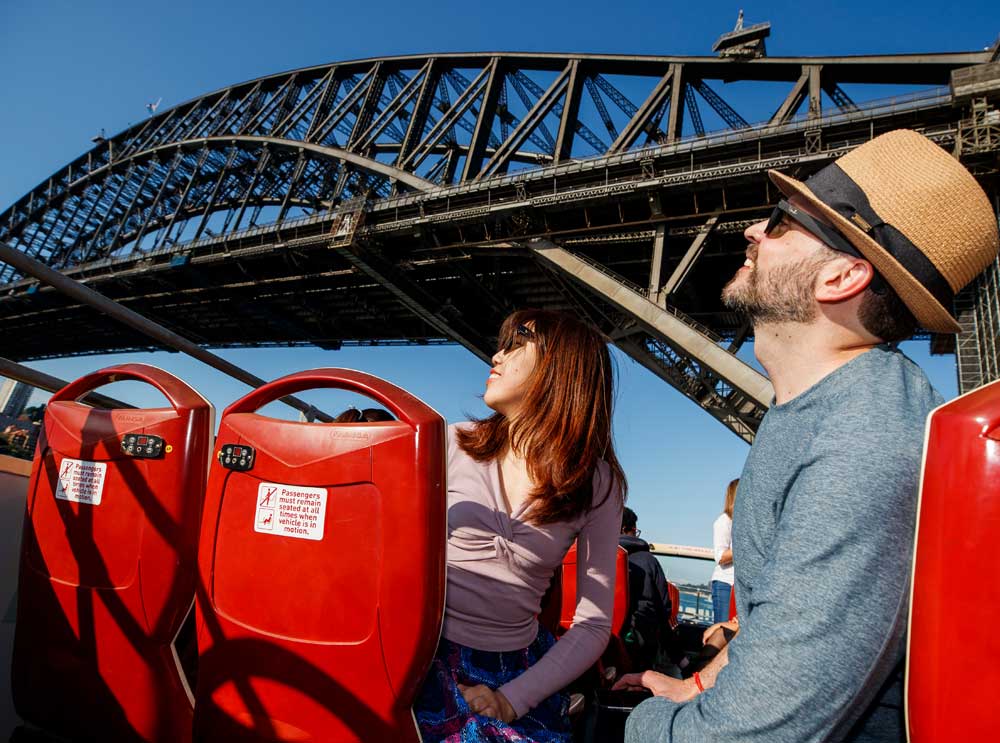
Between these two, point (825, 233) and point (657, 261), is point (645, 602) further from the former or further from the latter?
point (657, 261)

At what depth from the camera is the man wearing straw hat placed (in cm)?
67

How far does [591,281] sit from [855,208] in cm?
1495

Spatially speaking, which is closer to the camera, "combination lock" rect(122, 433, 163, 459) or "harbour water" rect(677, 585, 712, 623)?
"combination lock" rect(122, 433, 163, 459)

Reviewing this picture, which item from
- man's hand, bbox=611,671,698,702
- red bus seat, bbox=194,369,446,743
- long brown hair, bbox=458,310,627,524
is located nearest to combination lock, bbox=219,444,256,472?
red bus seat, bbox=194,369,446,743

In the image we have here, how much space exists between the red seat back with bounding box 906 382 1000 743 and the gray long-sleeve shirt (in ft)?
0.20

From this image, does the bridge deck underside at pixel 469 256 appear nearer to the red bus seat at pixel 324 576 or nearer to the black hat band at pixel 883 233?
the black hat band at pixel 883 233

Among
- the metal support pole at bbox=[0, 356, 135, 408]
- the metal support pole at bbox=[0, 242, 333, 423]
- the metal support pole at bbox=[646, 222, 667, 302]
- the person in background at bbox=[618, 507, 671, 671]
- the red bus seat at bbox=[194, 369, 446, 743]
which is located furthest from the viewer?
the metal support pole at bbox=[646, 222, 667, 302]

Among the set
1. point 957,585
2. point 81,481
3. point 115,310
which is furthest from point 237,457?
point 115,310

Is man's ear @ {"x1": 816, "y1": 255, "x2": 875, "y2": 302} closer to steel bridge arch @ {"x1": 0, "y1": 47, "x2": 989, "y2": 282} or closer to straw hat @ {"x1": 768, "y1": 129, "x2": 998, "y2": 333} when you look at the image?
straw hat @ {"x1": 768, "y1": 129, "x2": 998, "y2": 333}

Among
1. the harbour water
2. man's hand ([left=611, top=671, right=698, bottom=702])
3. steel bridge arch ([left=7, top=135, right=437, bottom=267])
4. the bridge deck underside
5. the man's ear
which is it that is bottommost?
the harbour water

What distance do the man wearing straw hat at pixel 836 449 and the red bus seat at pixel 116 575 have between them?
100 cm

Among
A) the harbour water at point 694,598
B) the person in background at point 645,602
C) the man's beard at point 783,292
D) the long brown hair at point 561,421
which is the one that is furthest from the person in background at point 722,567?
the harbour water at point 694,598

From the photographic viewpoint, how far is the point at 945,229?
38.0 inches

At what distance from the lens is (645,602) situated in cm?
425
